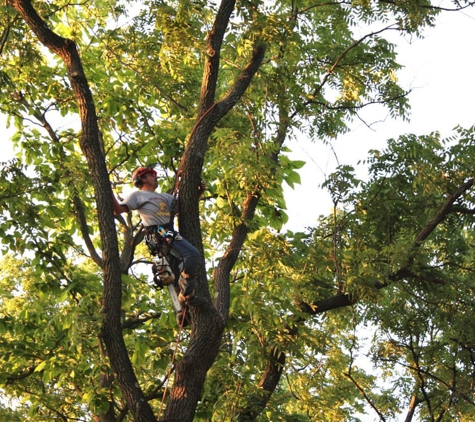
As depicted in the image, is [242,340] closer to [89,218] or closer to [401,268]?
[401,268]

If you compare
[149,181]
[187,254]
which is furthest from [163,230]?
[149,181]

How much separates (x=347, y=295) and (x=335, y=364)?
4.77 metres

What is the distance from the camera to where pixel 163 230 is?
6965mm

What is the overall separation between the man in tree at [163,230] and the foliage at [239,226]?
26 cm

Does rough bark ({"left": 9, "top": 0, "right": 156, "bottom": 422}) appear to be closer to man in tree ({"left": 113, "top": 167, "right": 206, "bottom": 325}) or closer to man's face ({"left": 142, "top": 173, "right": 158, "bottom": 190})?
man in tree ({"left": 113, "top": 167, "right": 206, "bottom": 325})

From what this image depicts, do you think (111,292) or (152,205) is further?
(152,205)

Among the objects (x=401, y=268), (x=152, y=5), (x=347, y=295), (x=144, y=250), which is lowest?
(x=347, y=295)

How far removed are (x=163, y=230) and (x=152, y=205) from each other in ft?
1.27

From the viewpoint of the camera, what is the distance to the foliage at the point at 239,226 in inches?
299

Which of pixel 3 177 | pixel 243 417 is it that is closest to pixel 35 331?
pixel 3 177

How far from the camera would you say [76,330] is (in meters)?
6.60

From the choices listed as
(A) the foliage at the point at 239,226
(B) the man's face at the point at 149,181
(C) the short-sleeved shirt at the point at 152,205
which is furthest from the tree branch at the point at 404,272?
(B) the man's face at the point at 149,181

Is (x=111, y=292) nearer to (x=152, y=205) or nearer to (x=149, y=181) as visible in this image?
(x=152, y=205)

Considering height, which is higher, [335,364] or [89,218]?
[89,218]
